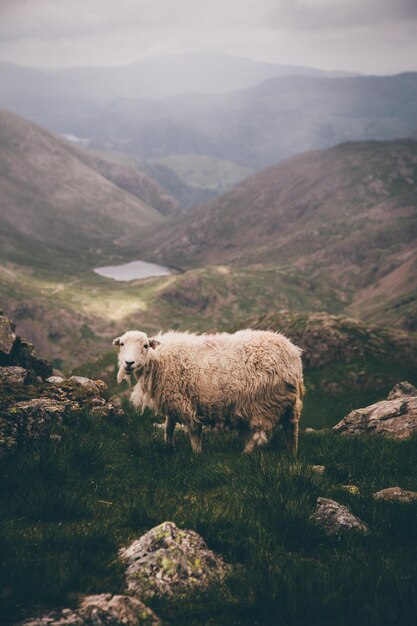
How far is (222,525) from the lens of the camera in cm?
608

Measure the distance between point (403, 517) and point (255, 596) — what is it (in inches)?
108

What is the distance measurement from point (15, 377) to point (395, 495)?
9050mm

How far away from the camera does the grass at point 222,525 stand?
4645 mm

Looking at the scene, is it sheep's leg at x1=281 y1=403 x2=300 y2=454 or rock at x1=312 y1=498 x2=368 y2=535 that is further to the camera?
sheep's leg at x1=281 y1=403 x2=300 y2=454

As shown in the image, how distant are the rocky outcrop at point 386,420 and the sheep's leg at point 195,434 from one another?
4475 millimetres

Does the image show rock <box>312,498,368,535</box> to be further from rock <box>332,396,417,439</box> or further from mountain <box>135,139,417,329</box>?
mountain <box>135,139,417,329</box>

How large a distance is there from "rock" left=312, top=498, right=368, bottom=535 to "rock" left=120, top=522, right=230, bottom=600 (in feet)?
5.39

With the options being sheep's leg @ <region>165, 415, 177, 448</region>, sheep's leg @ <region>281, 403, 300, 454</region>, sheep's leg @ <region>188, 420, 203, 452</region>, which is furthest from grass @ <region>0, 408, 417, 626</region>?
sheep's leg @ <region>281, 403, 300, 454</region>

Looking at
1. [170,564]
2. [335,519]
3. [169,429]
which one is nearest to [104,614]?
[170,564]

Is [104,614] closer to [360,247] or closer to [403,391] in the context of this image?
[403,391]

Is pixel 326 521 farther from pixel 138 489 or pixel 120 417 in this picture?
pixel 120 417

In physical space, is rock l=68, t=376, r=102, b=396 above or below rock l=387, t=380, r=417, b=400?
above

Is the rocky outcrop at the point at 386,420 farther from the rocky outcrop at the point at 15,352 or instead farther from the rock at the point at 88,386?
the rocky outcrop at the point at 15,352

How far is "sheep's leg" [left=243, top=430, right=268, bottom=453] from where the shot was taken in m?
10.3
